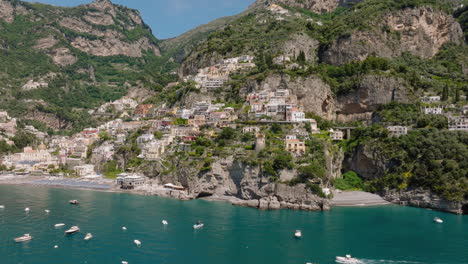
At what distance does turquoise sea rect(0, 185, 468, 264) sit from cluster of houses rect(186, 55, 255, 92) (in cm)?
4210

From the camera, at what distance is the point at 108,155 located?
81.4 meters

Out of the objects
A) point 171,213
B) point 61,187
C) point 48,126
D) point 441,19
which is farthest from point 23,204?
point 441,19

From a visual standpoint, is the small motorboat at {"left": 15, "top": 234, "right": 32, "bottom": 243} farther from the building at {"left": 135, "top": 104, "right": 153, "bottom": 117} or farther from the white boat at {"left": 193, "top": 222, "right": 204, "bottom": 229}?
the building at {"left": 135, "top": 104, "right": 153, "bottom": 117}

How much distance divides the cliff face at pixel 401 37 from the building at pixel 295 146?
42.1 m

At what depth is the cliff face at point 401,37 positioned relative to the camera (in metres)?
93.2

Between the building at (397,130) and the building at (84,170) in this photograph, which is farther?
the building at (84,170)

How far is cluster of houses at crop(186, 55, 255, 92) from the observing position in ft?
301

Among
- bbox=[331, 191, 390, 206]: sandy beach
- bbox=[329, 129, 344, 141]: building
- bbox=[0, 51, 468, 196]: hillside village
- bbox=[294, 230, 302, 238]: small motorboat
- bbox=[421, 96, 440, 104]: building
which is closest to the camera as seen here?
bbox=[294, 230, 302, 238]: small motorboat

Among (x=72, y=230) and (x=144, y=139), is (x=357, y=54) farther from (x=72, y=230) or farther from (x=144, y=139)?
(x=72, y=230)

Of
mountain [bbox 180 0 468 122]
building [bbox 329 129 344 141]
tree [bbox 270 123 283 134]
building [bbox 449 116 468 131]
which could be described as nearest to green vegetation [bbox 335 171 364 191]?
building [bbox 329 129 344 141]

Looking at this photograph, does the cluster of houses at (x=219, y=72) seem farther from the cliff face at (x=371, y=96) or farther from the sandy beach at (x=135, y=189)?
the sandy beach at (x=135, y=189)

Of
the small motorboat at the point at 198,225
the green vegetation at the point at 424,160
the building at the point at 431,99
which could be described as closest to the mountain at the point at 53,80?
the building at the point at 431,99

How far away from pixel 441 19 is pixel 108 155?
92253mm

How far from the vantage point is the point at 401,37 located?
10025cm
